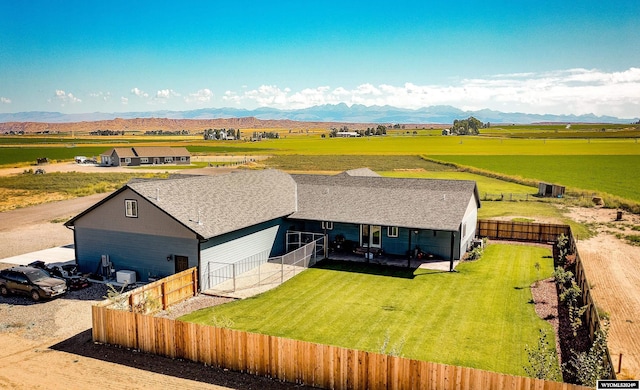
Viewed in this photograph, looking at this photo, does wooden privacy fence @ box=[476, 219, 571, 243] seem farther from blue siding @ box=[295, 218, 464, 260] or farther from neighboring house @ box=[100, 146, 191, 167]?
neighboring house @ box=[100, 146, 191, 167]

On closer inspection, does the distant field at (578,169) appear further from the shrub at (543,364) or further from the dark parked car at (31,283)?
the dark parked car at (31,283)

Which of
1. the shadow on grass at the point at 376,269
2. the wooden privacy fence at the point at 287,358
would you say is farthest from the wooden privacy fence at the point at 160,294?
the shadow on grass at the point at 376,269

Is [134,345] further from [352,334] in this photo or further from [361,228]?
[361,228]

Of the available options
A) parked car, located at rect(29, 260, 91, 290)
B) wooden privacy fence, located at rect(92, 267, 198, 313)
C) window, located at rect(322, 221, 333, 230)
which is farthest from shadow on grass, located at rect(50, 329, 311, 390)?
window, located at rect(322, 221, 333, 230)

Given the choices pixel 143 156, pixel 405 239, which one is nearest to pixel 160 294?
pixel 405 239

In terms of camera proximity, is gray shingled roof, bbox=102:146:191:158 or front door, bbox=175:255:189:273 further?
gray shingled roof, bbox=102:146:191:158

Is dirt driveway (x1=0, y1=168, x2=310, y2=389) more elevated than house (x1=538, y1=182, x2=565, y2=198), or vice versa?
house (x1=538, y1=182, x2=565, y2=198)
